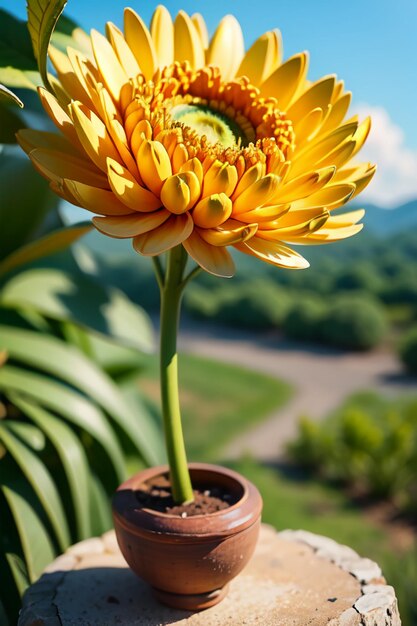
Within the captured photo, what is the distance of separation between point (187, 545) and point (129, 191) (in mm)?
356

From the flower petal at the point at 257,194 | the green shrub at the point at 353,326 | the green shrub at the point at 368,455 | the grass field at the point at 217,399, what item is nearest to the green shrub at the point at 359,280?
the green shrub at the point at 353,326

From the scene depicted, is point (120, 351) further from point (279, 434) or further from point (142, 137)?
point (279, 434)

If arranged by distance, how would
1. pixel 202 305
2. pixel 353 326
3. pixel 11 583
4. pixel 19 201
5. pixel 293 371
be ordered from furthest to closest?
pixel 202 305
pixel 353 326
pixel 293 371
pixel 19 201
pixel 11 583

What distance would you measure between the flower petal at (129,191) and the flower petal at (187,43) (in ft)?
0.68

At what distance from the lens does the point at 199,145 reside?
560mm

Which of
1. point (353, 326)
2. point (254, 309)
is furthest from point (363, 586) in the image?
point (254, 309)

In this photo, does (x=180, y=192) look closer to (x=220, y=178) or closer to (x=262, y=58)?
(x=220, y=178)

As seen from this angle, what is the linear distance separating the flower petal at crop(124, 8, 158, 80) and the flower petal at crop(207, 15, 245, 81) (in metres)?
0.08

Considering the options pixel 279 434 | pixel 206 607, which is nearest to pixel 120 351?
pixel 206 607

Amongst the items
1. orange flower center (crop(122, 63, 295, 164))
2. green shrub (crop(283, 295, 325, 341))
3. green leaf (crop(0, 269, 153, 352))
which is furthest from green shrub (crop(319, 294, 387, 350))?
orange flower center (crop(122, 63, 295, 164))

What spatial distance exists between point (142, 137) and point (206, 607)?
52 cm

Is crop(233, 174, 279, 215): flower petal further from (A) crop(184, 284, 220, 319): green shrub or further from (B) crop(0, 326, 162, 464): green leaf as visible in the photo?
(A) crop(184, 284, 220, 319): green shrub

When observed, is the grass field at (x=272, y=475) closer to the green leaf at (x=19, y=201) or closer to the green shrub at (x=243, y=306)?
the green leaf at (x=19, y=201)

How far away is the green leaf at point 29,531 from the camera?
888 mm
